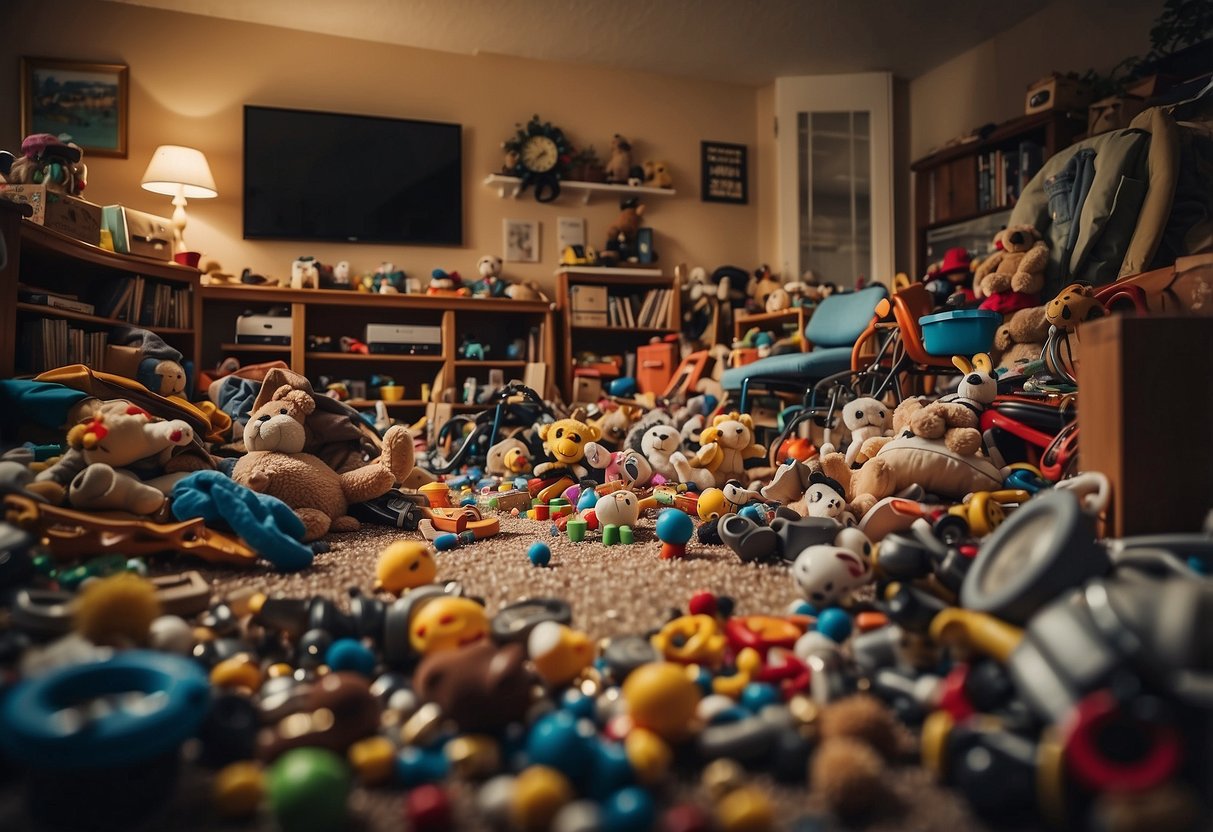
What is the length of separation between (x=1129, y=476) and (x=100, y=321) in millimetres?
3100

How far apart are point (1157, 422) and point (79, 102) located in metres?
4.65

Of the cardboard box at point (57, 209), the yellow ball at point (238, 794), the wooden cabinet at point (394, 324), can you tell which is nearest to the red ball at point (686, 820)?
the yellow ball at point (238, 794)

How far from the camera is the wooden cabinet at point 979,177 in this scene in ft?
11.5

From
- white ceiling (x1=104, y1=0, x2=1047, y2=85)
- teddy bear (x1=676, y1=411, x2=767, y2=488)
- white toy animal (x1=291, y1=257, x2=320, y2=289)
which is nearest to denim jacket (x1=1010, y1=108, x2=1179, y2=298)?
teddy bear (x1=676, y1=411, x2=767, y2=488)

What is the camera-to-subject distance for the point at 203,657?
0.94 meters

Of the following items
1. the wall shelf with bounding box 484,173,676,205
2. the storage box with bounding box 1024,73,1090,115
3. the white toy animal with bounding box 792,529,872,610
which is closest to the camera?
the white toy animal with bounding box 792,529,872,610

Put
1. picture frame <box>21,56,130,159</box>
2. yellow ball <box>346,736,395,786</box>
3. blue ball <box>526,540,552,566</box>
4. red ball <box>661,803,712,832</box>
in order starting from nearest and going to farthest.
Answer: red ball <box>661,803,712,832</box>, yellow ball <box>346,736,395,786</box>, blue ball <box>526,540,552,566</box>, picture frame <box>21,56,130,159</box>

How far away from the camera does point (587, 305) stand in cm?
434

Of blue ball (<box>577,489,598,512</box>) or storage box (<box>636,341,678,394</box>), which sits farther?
storage box (<box>636,341,678,394</box>)

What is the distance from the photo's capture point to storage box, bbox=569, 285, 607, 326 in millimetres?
4312

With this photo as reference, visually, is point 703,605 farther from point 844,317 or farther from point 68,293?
point 68,293

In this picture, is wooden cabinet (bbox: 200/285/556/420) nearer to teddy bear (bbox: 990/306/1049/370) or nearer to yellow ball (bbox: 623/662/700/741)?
teddy bear (bbox: 990/306/1049/370)

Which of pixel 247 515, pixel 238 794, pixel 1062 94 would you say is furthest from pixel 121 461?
pixel 1062 94

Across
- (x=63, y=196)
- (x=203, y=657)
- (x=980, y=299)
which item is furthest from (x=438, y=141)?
(x=203, y=657)
